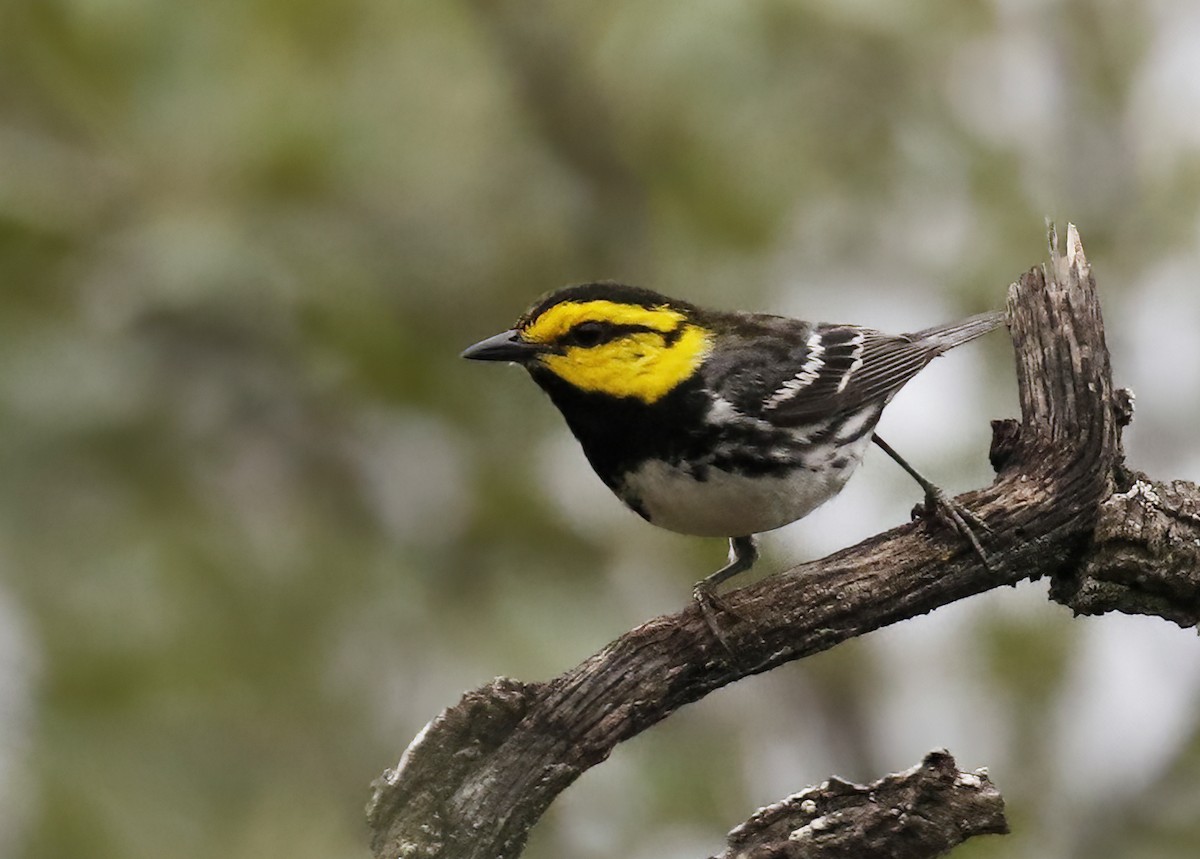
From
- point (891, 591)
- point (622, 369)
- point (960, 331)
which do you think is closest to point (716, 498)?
point (622, 369)

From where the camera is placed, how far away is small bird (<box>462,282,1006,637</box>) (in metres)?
2.90

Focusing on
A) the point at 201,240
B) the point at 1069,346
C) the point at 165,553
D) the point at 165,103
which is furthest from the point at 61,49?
the point at 1069,346

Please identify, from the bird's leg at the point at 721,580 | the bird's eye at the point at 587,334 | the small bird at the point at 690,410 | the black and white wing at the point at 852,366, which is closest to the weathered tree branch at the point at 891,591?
the bird's leg at the point at 721,580

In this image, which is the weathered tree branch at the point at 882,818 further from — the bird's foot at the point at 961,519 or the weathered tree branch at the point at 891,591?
the bird's foot at the point at 961,519

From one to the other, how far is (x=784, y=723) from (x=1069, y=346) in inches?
59.0

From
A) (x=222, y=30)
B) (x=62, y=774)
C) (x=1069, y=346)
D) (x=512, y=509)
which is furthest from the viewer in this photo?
(x=512, y=509)

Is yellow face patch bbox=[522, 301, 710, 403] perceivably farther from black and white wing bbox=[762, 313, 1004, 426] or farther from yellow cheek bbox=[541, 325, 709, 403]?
black and white wing bbox=[762, 313, 1004, 426]

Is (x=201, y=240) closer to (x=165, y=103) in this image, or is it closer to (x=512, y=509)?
(x=165, y=103)

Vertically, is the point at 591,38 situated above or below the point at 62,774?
above

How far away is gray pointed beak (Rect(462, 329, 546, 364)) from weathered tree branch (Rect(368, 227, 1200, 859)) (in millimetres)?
724

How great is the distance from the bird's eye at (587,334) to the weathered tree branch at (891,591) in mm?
709

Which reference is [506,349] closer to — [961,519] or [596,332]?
[596,332]

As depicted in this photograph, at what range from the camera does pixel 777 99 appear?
344 cm

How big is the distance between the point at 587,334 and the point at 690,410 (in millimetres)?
269
